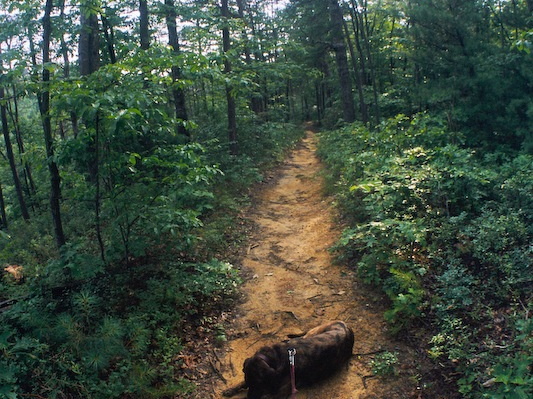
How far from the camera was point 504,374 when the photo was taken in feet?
11.3

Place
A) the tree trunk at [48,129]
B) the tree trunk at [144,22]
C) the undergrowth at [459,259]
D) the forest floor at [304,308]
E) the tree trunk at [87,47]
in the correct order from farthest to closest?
the tree trunk at [144,22]
the tree trunk at [87,47]
the tree trunk at [48,129]
the forest floor at [304,308]
the undergrowth at [459,259]

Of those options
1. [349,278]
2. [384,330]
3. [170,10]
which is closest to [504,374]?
[384,330]

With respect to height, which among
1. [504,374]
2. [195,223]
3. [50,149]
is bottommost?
[504,374]

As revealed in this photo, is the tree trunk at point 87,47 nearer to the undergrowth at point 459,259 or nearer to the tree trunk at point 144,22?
the tree trunk at point 144,22

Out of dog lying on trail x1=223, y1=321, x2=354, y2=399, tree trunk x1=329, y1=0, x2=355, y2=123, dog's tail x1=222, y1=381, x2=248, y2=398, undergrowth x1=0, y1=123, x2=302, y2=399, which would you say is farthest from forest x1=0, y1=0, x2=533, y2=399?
tree trunk x1=329, y1=0, x2=355, y2=123

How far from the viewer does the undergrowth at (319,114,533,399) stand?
395 centimetres

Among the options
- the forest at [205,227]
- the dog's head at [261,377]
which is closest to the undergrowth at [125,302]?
the forest at [205,227]

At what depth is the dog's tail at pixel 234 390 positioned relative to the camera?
4.47 metres

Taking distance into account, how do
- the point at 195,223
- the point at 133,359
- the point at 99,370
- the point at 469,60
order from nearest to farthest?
the point at 99,370 < the point at 133,359 < the point at 195,223 < the point at 469,60

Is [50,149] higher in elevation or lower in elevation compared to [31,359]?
higher

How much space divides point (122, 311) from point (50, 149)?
2.56 m

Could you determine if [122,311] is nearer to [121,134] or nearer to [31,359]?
[31,359]

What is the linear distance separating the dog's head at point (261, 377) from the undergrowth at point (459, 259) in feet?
5.98

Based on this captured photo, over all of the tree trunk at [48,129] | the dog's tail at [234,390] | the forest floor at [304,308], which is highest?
the tree trunk at [48,129]
